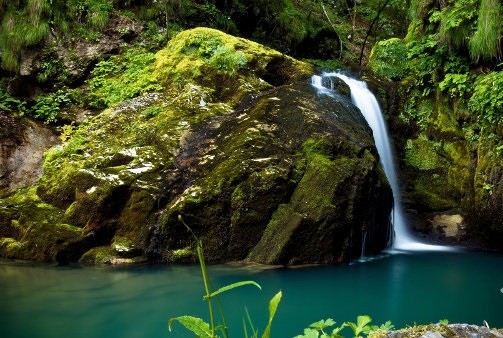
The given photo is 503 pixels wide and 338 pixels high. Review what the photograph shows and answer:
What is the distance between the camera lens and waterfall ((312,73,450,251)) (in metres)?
7.84

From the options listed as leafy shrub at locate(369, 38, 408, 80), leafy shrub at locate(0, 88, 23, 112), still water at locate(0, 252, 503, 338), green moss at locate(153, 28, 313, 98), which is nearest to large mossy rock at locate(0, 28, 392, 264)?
still water at locate(0, 252, 503, 338)

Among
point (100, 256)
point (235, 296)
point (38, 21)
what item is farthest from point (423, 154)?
point (38, 21)

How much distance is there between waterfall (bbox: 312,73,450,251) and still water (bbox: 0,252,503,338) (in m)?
1.49

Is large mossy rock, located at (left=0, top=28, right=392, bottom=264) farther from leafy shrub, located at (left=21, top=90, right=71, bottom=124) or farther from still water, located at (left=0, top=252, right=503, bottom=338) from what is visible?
leafy shrub, located at (left=21, top=90, right=71, bottom=124)

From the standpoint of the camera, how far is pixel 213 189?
6.36 metres

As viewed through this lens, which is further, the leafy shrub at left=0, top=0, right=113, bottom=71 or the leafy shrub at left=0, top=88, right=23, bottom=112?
the leafy shrub at left=0, top=0, right=113, bottom=71

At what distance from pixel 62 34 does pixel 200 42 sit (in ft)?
11.3

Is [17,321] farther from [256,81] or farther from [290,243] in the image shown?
[256,81]

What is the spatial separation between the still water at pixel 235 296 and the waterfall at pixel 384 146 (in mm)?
1491

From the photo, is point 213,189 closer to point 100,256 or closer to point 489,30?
point 100,256

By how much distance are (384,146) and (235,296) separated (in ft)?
18.8

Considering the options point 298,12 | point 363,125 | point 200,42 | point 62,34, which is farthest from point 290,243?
point 298,12

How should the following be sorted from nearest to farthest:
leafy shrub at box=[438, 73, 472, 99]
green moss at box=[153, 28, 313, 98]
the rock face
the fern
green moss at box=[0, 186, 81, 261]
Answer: green moss at box=[0, 186, 81, 261] < the fern < the rock face < leafy shrub at box=[438, 73, 472, 99] < green moss at box=[153, 28, 313, 98]

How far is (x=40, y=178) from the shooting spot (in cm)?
737
